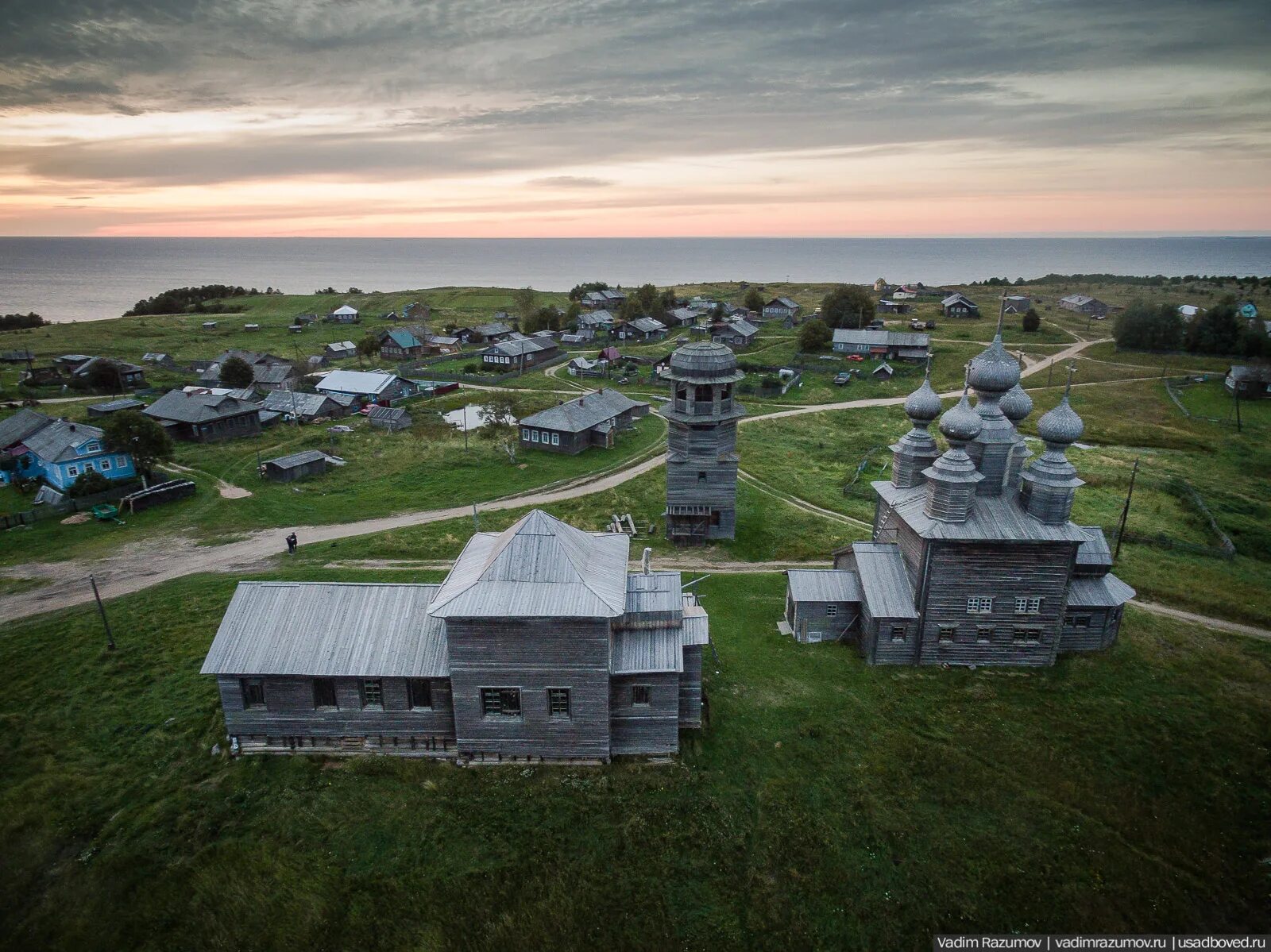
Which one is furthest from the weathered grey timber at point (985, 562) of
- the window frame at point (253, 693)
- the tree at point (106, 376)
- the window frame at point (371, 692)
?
the tree at point (106, 376)

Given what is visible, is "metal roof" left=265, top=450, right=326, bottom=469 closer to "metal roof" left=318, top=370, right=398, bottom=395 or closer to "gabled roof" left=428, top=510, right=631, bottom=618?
"metal roof" left=318, top=370, right=398, bottom=395

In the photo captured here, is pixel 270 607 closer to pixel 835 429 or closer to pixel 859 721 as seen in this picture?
pixel 859 721

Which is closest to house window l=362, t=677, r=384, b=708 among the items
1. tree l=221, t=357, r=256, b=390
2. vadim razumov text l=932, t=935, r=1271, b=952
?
vadim razumov text l=932, t=935, r=1271, b=952

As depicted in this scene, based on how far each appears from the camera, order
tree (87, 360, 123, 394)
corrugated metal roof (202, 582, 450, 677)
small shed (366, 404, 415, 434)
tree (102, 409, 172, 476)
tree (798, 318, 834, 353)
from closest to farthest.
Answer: corrugated metal roof (202, 582, 450, 677) → tree (102, 409, 172, 476) → small shed (366, 404, 415, 434) → tree (87, 360, 123, 394) → tree (798, 318, 834, 353)

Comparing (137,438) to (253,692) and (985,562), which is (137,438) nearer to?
(253,692)

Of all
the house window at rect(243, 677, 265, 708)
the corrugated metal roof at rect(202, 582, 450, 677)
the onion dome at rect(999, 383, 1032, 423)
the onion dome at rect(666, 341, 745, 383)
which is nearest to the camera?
the corrugated metal roof at rect(202, 582, 450, 677)

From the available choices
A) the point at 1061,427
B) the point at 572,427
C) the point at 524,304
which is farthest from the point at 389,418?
the point at 524,304

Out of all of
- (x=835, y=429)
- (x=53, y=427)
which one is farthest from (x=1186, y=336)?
→ (x=53, y=427)
